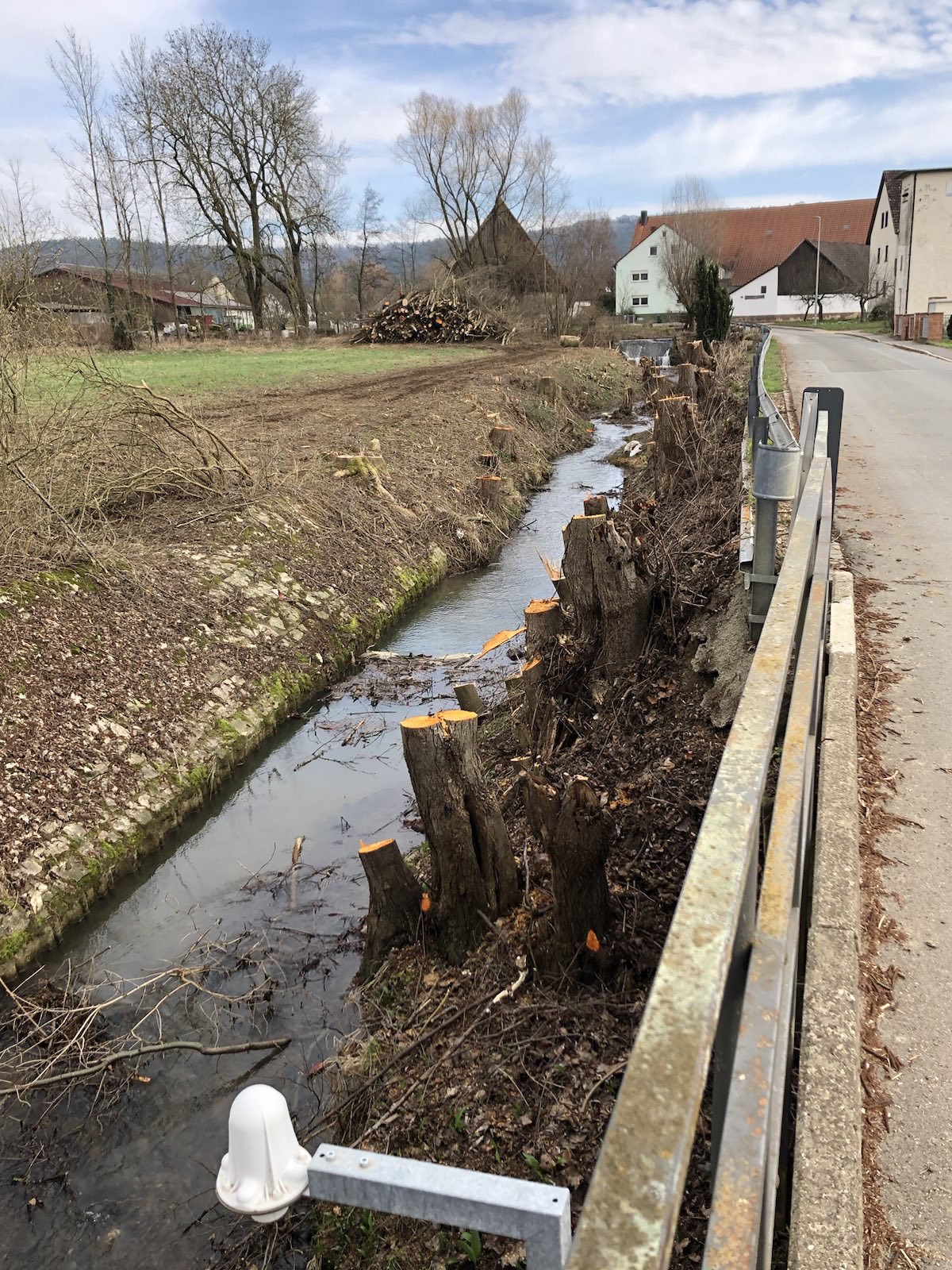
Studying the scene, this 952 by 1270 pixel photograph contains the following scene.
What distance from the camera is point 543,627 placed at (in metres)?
7.29

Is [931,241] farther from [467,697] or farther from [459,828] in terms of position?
[459,828]

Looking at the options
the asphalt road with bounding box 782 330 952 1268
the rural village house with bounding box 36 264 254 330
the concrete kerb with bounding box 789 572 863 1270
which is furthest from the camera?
the rural village house with bounding box 36 264 254 330

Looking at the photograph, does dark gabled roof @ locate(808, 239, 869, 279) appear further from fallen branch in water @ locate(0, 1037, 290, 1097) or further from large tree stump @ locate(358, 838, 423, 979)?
fallen branch in water @ locate(0, 1037, 290, 1097)

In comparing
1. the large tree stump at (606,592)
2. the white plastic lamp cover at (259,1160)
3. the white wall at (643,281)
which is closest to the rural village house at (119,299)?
the large tree stump at (606,592)

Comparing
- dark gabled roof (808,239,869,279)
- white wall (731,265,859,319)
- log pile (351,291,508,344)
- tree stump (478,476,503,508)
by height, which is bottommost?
tree stump (478,476,503,508)

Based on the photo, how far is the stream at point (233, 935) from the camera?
158 inches

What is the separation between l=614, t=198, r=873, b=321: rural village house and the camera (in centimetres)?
7625

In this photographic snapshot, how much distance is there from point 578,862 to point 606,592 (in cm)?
311

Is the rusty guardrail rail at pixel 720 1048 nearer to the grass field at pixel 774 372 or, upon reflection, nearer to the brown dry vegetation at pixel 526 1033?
the brown dry vegetation at pixel 526 1033

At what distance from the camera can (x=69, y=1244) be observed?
3.89 m

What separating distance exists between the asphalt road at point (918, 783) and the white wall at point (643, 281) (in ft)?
240

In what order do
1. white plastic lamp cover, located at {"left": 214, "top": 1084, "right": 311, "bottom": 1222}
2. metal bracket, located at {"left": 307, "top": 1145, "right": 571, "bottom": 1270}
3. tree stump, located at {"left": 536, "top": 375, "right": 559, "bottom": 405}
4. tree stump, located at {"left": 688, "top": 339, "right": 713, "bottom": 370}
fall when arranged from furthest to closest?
tree stump, located at {"left": 536, "top": 375, "right": 559, "bottom": 405}
tree stump, located at {"left": 688, "top": 339, "right": 713, "bottom": 370}
white plastic lamp cover, located at {"left": 214, "top": 1084, "right": 311, "bottom": 1222}
metal bracket, located at {"left": 307, "top": 1145, "right": 571, "bottom": 1270}

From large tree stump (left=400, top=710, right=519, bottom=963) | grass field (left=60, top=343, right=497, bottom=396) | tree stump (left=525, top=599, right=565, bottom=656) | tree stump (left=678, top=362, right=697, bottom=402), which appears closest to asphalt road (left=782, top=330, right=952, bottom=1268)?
large tree stump (left=400, top=710, right=519, bottom=963)

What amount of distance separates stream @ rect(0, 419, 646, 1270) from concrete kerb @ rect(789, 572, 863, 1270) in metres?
2.69
